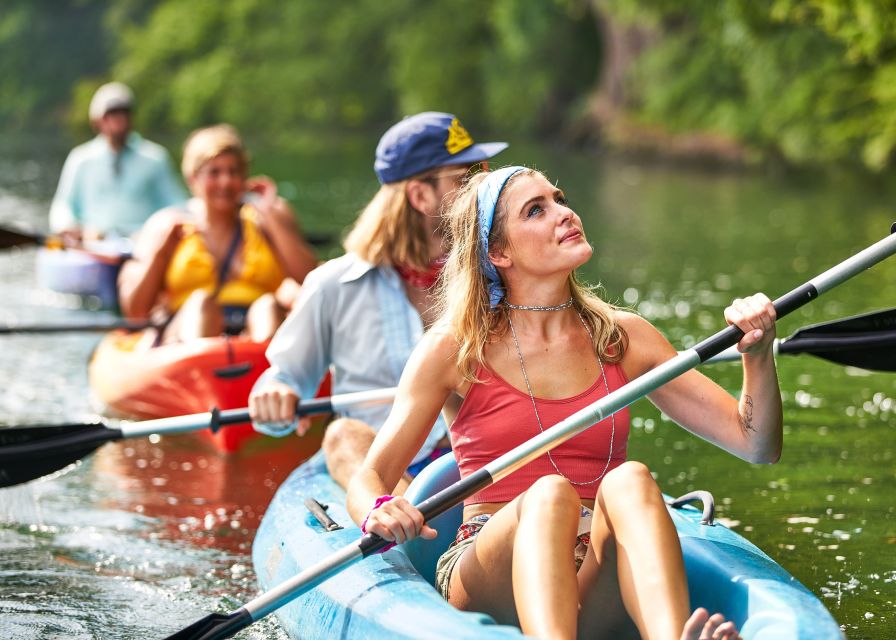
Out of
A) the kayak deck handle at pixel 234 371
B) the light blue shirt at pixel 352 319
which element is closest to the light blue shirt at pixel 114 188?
the kayak deck handle at pixel 234 371

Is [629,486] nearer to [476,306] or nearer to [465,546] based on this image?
[465,546]

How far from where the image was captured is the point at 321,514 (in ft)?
11.8

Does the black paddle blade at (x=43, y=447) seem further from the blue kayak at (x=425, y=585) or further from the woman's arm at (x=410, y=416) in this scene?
the woman's arm at (x=410, y=416)

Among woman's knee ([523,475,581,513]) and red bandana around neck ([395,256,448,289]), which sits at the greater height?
red bandana around neck ([395,256,448,289])

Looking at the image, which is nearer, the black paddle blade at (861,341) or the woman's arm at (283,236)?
the black paddle blade at (861,341)

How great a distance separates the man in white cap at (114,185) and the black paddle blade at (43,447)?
5.12 meters

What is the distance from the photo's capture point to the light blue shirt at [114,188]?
917 centimetres

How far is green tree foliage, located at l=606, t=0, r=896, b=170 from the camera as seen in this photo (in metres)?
14.0

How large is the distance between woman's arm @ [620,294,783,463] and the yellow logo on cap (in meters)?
1.03

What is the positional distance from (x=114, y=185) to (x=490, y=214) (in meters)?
6.49

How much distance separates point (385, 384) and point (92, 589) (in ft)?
3.47

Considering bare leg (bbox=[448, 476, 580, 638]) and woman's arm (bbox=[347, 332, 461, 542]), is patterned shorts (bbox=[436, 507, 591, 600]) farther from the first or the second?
woman's arm (bbox=[347, 332, 461, 542])

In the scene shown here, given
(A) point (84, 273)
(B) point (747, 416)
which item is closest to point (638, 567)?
(B) point (747, 416)

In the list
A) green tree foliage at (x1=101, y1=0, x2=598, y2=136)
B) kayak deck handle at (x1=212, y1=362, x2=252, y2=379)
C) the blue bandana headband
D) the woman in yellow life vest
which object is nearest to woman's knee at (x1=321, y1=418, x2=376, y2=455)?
the blue bandana headband
